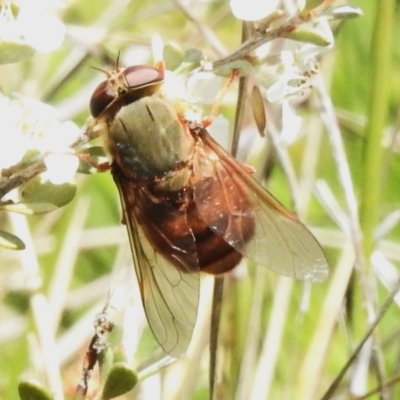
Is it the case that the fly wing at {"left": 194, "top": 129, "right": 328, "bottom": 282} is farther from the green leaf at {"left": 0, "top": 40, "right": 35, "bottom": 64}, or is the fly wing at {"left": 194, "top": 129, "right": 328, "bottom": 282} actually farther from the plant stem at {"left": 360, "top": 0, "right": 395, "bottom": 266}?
the green leaf at {"left": 0, "top": 40, "right": 35, "bottom": 64}

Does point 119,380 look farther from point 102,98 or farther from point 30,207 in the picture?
point 102,98

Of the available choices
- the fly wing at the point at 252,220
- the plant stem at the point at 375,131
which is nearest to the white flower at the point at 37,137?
the fly wing at the point at 252,220

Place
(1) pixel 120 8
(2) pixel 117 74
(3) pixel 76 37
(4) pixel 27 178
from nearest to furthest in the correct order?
(4) pixel 27 178
(2) pixel 117 74
(3) pixel 76 37
(1) pixel 120 8

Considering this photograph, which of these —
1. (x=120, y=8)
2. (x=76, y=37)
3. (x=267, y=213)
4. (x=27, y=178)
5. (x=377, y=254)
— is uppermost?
(x=120, y=8)

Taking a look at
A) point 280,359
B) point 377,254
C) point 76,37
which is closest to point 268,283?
point 280,359

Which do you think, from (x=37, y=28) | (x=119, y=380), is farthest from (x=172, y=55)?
(x=119, y=380)

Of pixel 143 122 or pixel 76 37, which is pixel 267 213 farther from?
pixel 76 37

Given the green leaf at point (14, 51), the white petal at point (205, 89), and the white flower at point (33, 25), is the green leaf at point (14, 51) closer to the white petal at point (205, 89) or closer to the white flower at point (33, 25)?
the white flower at point (33, 25)
